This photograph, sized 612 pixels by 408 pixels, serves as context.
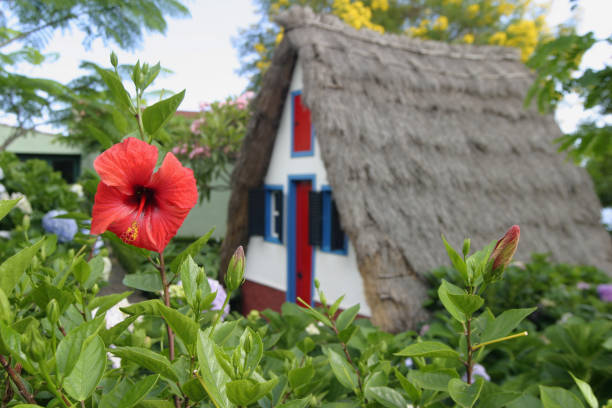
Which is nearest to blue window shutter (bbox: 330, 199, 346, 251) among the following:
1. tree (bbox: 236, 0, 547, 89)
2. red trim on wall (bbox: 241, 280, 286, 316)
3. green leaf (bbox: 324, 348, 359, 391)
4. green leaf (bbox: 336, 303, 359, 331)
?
red trim on wall (bbox: 241, 280, 286, 316)

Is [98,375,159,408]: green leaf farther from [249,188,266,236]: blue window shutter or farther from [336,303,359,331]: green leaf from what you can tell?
[249,188,266,236]: blue window shutter

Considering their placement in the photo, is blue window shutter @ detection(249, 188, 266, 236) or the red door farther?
blue window shutter @ detection(249, 188, 266, 236)

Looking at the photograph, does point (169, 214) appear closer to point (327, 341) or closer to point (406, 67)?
point (327, 341)

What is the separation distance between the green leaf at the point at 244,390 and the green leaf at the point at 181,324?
8 centimetres

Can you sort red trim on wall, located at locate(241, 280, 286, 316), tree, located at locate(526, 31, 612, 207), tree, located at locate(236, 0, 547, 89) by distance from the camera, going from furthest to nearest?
tree, located at locate(236, 0, 547, 89) → red trim on wall, located at locate(241, 280, 286, 316) → tree, located at locate(526, 31, 612, 207)

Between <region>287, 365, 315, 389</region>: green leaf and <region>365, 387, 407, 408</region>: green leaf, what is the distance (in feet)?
0.30

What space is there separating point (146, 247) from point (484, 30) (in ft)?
55.8

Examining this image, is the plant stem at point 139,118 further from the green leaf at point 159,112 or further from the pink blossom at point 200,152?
the pink blossom at point 200,152

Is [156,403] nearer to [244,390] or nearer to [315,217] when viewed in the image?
[244,390]

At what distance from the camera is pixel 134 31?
4.74 meters

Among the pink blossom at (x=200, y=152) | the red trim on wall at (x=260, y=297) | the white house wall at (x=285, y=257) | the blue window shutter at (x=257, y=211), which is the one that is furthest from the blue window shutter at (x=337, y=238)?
the pink blossom at (x=200, y=152)

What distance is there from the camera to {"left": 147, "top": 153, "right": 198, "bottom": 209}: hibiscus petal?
0.56 m

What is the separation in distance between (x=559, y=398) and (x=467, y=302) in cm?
21

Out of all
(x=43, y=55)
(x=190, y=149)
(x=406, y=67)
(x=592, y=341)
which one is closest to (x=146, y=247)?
(x=592, y=341)
